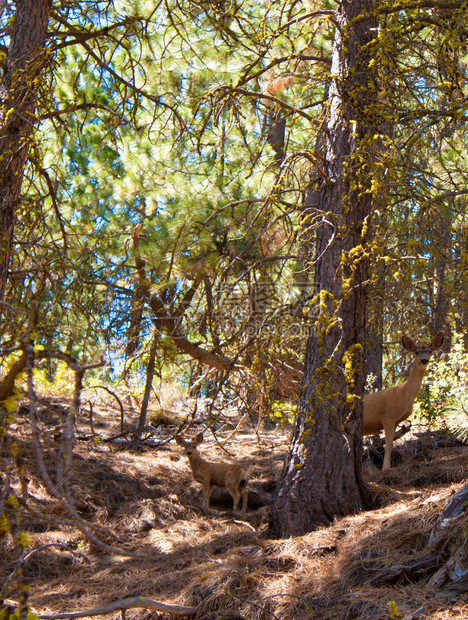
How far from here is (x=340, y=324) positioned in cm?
536

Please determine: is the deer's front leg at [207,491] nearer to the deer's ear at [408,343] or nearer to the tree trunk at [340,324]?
the tree trunk at [340,324]

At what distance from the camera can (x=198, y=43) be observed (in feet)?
29.1

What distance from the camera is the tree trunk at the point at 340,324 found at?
523cm

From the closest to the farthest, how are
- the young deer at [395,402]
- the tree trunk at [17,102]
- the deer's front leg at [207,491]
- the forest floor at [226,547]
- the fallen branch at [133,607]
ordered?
1. the fallen branch at [133,607]
2. the forest floor at [226,547]
3. the tree trunk at [17,102]
4. the young deer at [395,402]
5. the deer's front leg at [207,491]

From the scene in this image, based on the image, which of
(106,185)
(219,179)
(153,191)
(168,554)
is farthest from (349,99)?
(106,185)

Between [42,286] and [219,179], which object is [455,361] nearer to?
[219,179]

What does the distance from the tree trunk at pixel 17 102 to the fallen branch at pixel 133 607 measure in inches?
109

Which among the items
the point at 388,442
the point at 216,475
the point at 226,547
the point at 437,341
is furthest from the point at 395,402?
Result: the point at 226,547

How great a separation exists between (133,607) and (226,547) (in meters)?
1.72

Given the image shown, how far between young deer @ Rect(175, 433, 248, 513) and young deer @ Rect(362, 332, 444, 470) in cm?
169

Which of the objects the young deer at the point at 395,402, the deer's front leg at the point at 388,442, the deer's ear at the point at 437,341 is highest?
the deer's ear at the point at 437,341

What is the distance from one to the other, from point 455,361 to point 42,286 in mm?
6265

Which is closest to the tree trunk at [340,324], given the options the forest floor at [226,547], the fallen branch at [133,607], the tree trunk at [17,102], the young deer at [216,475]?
the forest floor at [226,547]

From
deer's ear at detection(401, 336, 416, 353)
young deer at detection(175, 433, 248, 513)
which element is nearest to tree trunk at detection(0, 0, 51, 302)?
young deer at detection(175, 433, 248, 513)
